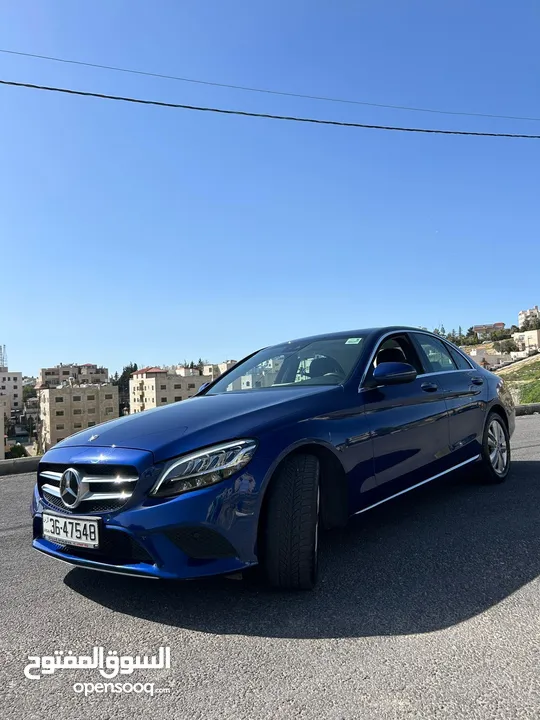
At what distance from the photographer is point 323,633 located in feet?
6.90

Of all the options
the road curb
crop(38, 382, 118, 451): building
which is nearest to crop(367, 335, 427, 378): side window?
the road curb

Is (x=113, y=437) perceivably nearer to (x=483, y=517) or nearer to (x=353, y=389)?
(x=353, y=389)

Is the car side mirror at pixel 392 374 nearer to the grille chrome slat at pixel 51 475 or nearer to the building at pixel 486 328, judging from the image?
the grille chrome slat at pixel 51 475

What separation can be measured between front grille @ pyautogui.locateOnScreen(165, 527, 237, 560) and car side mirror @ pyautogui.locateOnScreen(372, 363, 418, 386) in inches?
57.6

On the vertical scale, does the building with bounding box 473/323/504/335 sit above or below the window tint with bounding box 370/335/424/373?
above

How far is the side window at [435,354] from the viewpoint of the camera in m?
4.14

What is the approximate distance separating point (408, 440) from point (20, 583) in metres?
2.49

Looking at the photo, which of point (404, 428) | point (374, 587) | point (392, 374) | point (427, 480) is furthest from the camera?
point (427, 480)

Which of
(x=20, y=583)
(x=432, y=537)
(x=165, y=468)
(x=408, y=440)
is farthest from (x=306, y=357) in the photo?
(x=20, y=583)

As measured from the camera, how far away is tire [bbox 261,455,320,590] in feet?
7.81

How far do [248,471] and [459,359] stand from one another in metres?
2.98

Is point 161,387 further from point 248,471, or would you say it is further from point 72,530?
point 248,471

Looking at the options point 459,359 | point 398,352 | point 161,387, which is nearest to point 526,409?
point 161,387

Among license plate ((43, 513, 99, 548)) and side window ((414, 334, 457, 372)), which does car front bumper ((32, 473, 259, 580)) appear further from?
side window ((414, 334, 457, 372))
